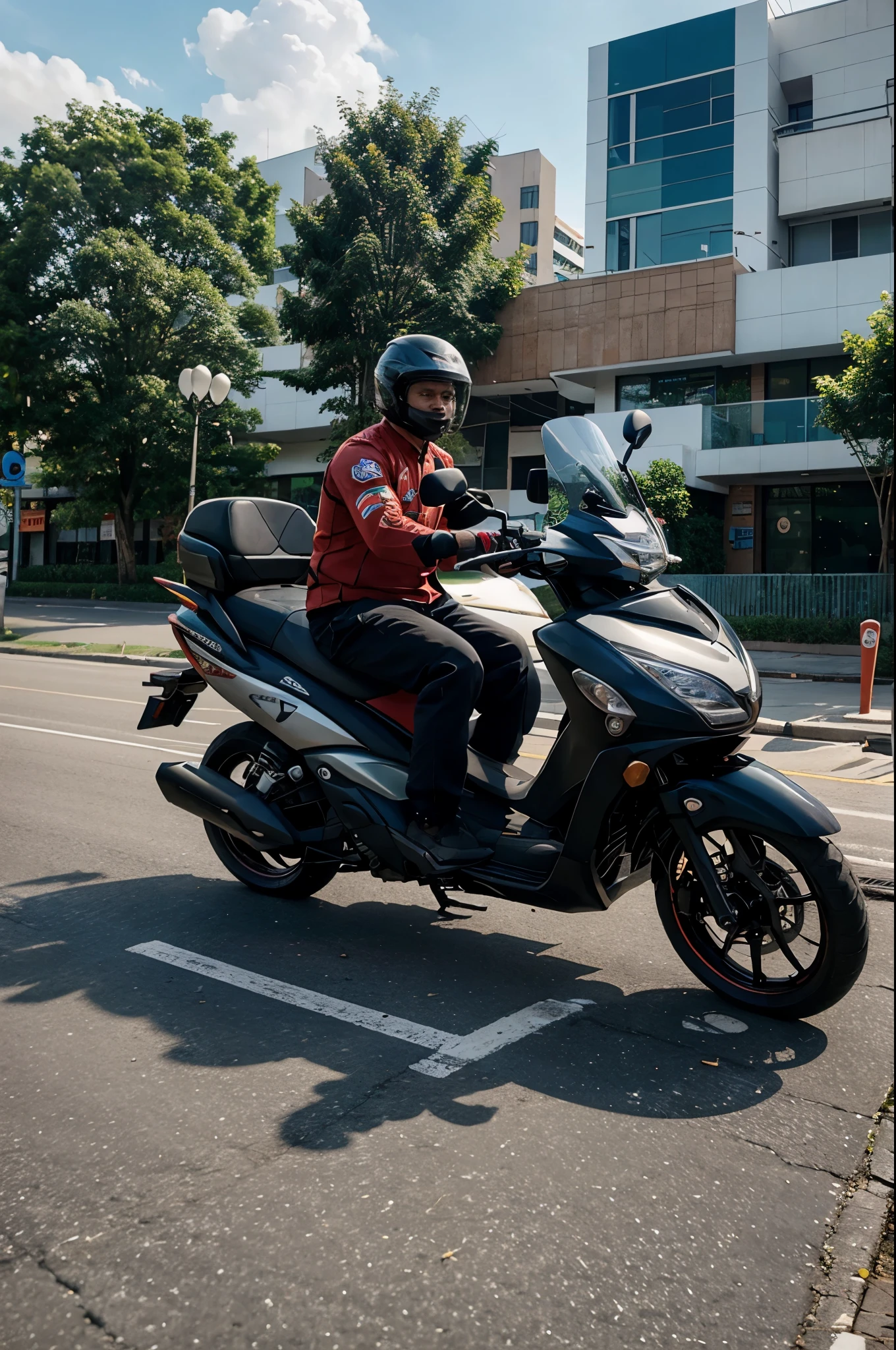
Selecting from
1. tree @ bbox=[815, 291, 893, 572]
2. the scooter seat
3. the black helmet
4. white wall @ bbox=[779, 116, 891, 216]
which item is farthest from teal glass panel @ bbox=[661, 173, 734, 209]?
the scooter seat

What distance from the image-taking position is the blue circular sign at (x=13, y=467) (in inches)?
876

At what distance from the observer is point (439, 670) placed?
385 centimetres

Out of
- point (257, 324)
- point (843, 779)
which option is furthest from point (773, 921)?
point (257, 324)

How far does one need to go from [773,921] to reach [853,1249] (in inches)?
43.0

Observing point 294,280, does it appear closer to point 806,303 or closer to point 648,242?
point 648,242

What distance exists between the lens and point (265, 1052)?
3.28m

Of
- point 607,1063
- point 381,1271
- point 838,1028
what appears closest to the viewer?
→ point 381,1271

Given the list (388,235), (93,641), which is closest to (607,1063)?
(93,641)

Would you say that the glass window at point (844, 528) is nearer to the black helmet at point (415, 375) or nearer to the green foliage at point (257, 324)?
the green foliage at point (257, 324)

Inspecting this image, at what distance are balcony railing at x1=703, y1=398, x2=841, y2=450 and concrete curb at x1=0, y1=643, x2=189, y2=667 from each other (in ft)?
47.2

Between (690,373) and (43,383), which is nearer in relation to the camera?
(690,373)

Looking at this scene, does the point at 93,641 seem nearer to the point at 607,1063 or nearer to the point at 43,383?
the point at 43,383

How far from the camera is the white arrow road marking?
3244mm

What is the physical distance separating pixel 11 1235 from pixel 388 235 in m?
32.1
